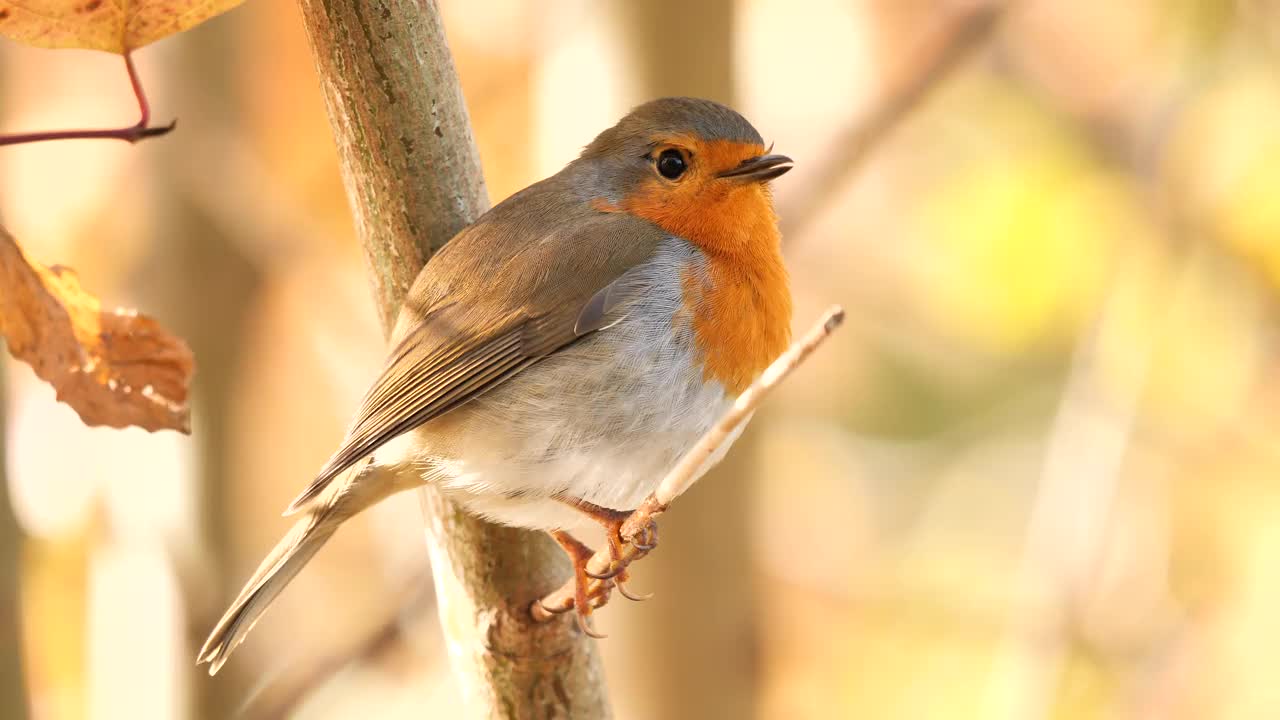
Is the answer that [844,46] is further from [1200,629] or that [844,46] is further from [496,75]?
[1200,629]

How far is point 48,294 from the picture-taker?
160 centimetres

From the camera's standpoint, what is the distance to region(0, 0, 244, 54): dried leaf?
4.90 feet

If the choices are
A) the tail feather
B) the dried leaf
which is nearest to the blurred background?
the tail feather

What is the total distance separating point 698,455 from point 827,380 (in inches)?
180

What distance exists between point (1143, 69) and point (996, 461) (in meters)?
1.95

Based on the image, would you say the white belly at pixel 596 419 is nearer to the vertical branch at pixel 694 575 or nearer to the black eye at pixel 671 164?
the black eye at pixel 671 164

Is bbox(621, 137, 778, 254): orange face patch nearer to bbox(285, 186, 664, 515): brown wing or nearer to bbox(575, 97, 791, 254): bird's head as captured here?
bbox(575, 97, 791, 254): bird's head

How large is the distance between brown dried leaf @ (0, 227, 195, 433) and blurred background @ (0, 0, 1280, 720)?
17.3 inches

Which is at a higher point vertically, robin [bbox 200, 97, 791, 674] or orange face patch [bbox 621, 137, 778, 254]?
orange face patch [bbox 621, 137, 778, 254]

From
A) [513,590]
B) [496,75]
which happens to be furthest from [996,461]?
[513,590]

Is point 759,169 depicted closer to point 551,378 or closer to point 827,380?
point 551,378

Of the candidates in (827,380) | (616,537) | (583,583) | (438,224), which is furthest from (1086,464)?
(827,380)

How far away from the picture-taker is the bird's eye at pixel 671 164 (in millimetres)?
2918

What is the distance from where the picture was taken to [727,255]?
2.79 meters
